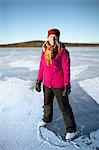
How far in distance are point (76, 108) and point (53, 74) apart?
3.16 feet

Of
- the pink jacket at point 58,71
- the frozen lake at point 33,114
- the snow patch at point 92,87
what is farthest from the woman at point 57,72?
the snow patch at point 92,87

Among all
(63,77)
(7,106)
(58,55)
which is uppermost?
(58,55)

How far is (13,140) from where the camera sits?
8.28 feet

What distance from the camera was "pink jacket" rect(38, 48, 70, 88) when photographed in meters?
2.53

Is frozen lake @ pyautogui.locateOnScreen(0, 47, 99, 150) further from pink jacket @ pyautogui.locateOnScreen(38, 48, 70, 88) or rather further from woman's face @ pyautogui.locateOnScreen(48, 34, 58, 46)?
woman's face @ pyautogui.locateOnScreen(48, 34, 58, 46)

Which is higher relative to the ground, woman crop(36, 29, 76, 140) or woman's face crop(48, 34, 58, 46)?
woman's face crop(48, 34, 58, 46)

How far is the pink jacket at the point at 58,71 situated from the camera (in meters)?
2.53

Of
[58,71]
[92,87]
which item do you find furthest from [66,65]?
[92,87]

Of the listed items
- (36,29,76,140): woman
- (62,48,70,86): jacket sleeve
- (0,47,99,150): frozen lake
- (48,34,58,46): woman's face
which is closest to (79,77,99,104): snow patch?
(0,47,99,150): frozen lake

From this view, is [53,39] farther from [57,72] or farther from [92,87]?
[92,87]

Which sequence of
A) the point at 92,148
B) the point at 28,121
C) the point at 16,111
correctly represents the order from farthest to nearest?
the point at 16,111 → the point at 28,121 → the point at 92,148

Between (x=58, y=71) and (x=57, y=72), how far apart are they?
0.01m

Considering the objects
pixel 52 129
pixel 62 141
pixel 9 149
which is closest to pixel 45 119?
pixel 52 129

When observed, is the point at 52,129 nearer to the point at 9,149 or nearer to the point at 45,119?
the point at 45,119
